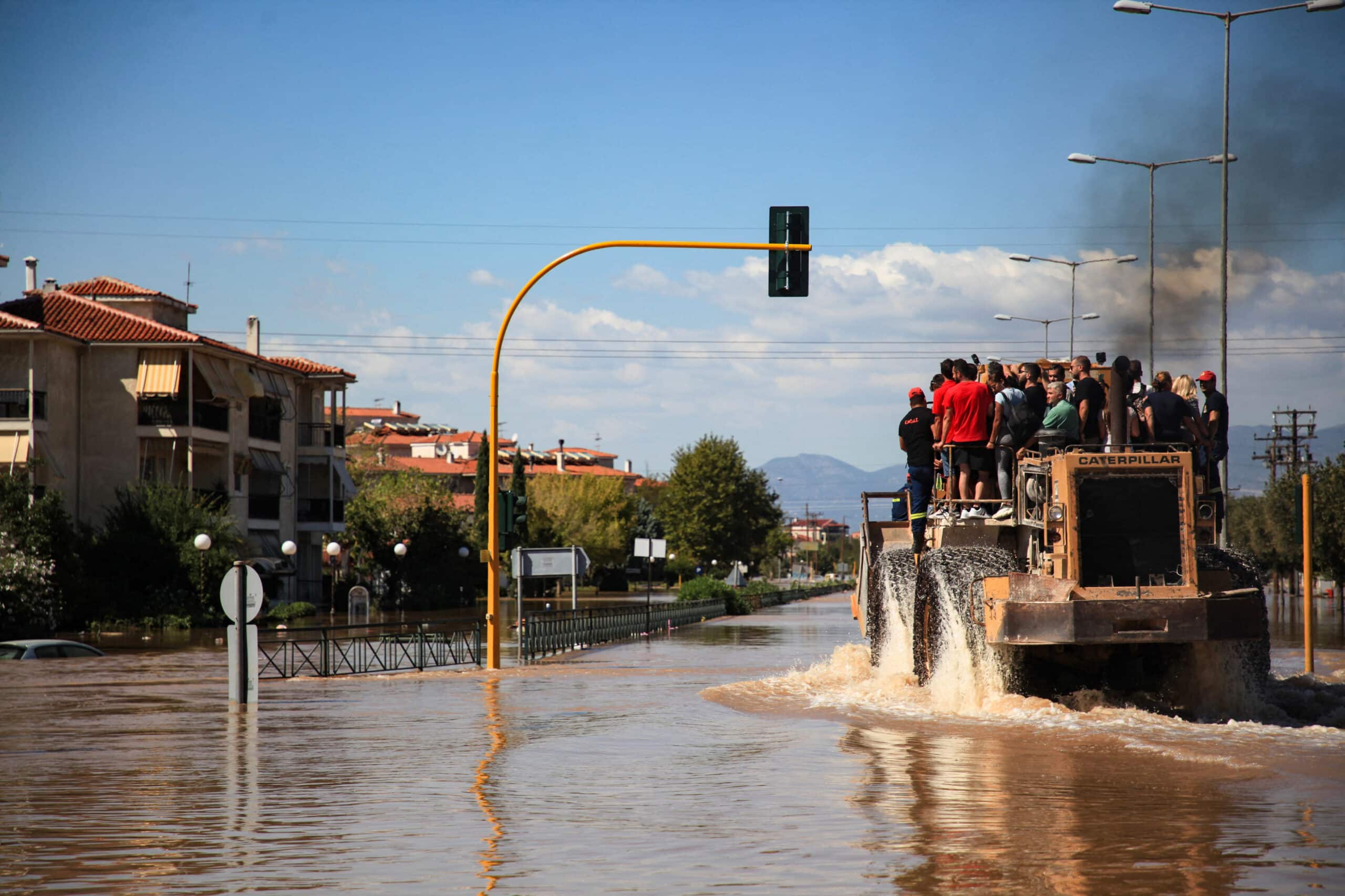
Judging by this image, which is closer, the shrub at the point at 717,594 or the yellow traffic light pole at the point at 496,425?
the yellow traffic light pole at the point at 496,425

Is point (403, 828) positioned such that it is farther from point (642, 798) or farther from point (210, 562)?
point (210, 562)

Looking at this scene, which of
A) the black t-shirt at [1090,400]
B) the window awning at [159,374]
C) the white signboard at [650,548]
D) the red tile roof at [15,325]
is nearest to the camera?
the black t-shirt at [1090,400]

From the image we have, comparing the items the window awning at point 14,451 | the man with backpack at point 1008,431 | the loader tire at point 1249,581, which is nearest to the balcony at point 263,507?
the window awning at point 14,451

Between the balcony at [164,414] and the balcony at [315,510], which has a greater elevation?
the balcony at [164,414]

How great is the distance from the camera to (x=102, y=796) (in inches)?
420

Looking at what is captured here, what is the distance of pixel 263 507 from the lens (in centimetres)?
5666

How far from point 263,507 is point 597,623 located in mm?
26469

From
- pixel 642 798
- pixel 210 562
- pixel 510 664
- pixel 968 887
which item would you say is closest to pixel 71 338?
pixel 210 562

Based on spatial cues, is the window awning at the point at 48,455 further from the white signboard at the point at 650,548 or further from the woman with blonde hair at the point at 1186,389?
the woman with blonde hair at the point at 1186,389

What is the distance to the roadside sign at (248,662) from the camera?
17750mm

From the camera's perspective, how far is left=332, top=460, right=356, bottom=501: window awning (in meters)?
63.4

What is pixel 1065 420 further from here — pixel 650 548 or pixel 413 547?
pixel 413 547

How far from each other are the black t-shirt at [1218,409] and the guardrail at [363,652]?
12.2m

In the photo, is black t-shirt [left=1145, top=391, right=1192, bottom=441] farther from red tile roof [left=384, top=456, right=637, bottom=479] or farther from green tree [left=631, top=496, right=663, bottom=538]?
red tile roof [left=384, top=456, right=637, bottom=479]
